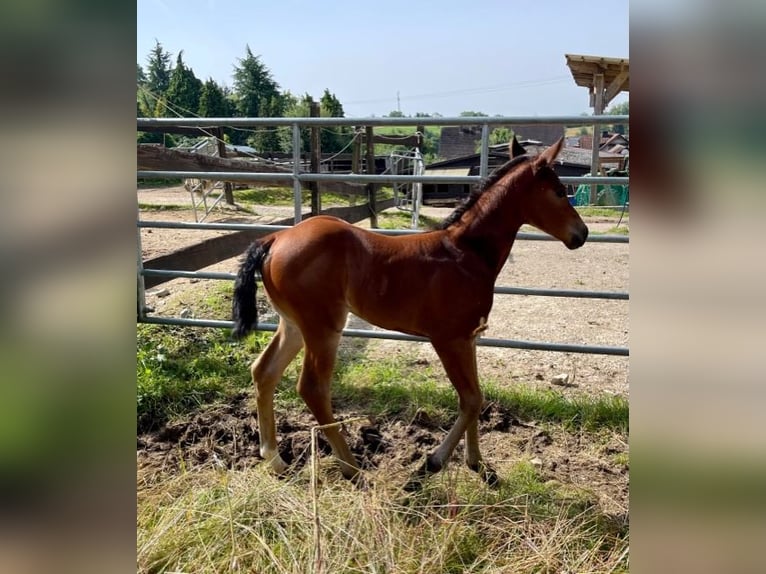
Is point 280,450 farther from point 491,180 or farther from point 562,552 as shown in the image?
point 491,180

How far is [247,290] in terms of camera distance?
290 centimetres

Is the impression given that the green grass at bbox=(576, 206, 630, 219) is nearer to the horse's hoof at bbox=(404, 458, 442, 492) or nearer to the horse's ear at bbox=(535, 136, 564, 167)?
the horse's ear at bbox=(535, 136, 564, 167)

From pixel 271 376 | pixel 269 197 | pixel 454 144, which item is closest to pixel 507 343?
pixel 271 376

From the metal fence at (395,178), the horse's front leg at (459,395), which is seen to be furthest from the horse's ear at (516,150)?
the horse's front leg at (459,395)

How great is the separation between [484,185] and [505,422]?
158 cm

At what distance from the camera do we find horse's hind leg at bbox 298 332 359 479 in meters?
2.82

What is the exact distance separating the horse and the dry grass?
0.41 meters

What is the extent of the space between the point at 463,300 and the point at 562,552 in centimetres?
123

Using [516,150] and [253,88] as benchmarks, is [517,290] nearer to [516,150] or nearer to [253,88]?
[516,150]

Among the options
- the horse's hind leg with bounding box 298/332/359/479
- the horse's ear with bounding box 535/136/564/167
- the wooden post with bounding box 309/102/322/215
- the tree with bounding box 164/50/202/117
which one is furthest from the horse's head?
the tree with bounding box 164/50/202/117

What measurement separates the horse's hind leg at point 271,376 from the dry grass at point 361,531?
464 mm

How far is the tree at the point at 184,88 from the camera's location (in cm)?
3072
